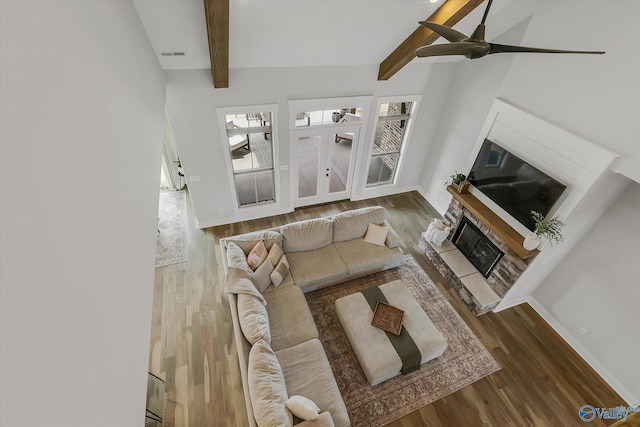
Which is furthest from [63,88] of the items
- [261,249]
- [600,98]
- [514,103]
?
[514,103]

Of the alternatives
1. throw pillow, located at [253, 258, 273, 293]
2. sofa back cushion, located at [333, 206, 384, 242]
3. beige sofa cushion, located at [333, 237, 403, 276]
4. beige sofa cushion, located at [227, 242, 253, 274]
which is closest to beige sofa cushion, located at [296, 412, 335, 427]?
throw pillow, located at [253, 258, 273, 293]

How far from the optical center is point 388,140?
6180 millimetres

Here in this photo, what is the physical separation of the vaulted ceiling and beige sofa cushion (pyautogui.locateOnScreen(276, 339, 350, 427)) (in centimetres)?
371

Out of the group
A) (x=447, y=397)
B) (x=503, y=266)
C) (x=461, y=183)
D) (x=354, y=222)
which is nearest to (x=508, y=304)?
(x=503, y=266)

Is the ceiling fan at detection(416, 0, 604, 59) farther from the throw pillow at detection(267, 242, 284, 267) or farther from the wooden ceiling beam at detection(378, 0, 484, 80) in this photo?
the throw pillow at detection(267, 242, 284, 267)

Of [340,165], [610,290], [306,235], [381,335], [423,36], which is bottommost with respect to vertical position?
[610,290]

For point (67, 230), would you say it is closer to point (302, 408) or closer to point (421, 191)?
point (302, 408)

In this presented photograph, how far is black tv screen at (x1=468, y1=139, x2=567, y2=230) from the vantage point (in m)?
3.63

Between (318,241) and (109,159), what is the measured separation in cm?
337

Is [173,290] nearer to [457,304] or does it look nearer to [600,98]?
[457,304]

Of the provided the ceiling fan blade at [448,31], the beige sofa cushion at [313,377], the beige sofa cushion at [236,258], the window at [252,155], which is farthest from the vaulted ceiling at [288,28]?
the beige sofa cushion at [313,377]

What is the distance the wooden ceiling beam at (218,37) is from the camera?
2.61m

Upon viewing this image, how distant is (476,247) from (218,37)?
15.3 feet

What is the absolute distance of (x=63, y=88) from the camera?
105 cm
